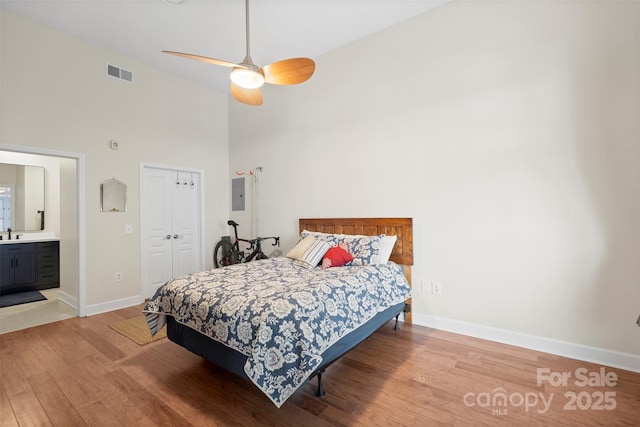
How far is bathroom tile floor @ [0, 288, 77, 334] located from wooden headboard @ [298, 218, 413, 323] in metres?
3.52

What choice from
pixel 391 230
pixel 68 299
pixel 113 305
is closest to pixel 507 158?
pixel 391 230

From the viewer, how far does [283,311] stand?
1.70 m

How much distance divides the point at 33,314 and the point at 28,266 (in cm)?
149

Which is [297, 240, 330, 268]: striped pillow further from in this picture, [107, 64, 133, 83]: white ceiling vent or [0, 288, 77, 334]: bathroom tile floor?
[107, 64, 133, 83]: white ceiling vent

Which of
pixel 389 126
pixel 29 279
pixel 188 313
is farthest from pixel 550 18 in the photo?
pixel 29 279

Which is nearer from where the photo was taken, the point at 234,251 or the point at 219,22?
the point at 219,22

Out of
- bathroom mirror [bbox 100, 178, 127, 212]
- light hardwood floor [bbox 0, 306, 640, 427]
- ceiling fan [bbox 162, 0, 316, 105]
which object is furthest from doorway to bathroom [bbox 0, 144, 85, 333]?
ceiling fan [bbox 162, 0, 316, 105]

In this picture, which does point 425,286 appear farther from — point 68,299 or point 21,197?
point 21,197

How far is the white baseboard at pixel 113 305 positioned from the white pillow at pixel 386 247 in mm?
3546

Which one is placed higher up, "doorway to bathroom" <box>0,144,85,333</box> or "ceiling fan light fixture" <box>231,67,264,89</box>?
"ceiling fan light fixture" <box>231,67,264,89</box>

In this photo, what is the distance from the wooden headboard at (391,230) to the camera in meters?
3.17

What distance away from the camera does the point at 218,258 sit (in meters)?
5.12

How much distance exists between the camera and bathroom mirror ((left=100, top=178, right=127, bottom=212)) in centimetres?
371

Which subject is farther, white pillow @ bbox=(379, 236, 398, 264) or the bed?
white pillow @ bbox=(379, 236, 398, 264)
